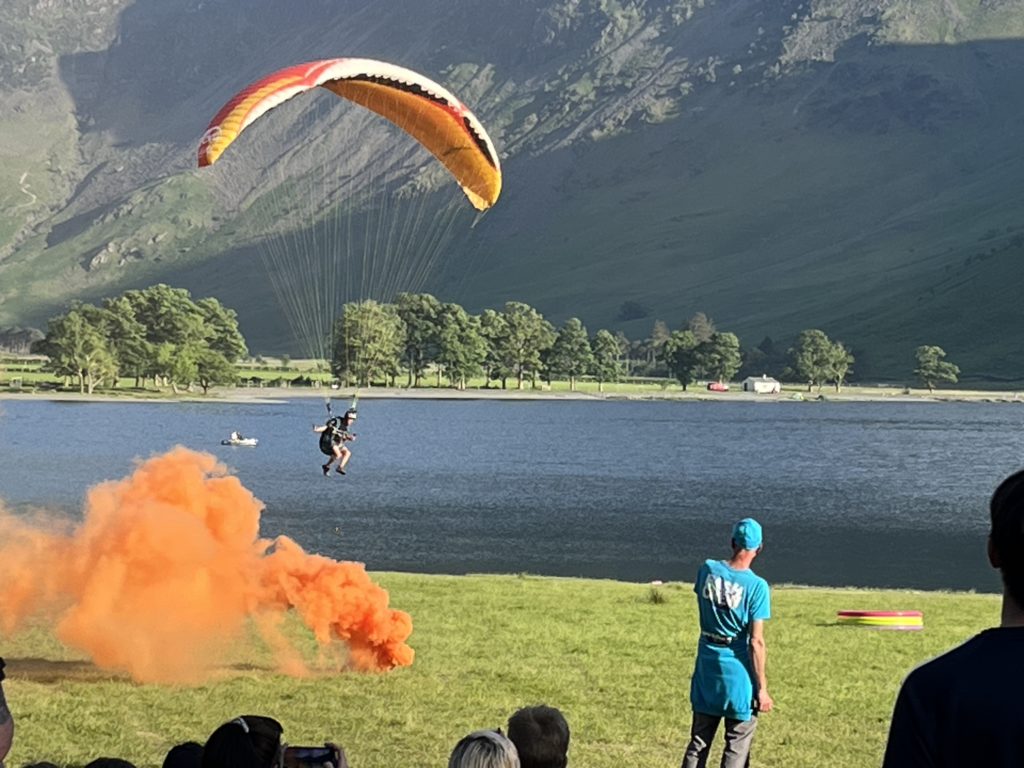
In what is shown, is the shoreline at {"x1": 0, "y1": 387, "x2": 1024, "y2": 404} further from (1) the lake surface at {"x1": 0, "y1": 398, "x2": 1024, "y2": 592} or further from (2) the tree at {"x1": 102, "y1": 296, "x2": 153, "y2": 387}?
(1) the lake surface at {"x1": 0, "y1": 398, "x2": 1024, "y2": 592}

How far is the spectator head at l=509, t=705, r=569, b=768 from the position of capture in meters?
6.55

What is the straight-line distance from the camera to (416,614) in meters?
20.4

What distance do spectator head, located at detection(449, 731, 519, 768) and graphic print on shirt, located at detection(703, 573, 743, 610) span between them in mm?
3995

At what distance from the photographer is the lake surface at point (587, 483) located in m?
46.2

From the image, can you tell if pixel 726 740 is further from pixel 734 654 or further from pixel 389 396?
pixel 389 396

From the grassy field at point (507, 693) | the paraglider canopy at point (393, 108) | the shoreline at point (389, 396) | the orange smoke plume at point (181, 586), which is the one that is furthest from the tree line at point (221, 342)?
the orange smoke plume at point (181, 586)

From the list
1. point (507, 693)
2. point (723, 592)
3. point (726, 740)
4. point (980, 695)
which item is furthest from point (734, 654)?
point (980, 695)

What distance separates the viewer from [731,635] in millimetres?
→ 9188

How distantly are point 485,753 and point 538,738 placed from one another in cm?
122

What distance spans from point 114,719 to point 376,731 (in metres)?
2.78

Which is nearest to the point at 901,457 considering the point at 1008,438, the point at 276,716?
the point at 1008,438

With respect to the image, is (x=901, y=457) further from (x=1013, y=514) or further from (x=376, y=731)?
(x=1013, y=514)

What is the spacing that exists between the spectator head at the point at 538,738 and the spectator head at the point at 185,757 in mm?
1649

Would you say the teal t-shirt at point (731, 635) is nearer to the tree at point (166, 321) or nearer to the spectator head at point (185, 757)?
the spectator head at point (185, 757)
